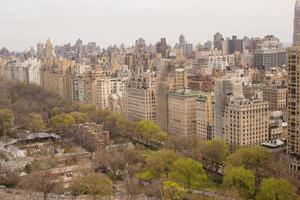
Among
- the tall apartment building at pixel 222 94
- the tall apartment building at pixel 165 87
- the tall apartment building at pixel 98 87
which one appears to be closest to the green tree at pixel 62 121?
the tall apartment building at pixel 98 87

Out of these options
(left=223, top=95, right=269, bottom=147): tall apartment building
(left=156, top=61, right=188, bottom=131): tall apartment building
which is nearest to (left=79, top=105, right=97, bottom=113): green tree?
(left=156, top=61, right=188, bottom=131): tall apartment building

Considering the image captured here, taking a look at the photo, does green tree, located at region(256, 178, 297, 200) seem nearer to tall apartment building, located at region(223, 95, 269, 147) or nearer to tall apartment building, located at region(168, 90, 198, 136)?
tall apartment building, located at region(223, 95, 269, 147)

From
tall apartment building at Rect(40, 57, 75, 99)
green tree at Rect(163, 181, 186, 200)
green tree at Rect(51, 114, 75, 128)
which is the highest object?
tall apartment building at Rect(40, 57, 75, 99)

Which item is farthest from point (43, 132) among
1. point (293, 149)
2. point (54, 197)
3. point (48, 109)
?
point (293, 149)

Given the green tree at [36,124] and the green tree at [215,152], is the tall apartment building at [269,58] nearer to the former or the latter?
the green tree at [36,124]

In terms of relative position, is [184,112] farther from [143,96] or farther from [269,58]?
[269,58]

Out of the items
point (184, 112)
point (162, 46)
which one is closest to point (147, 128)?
point (184, 112)

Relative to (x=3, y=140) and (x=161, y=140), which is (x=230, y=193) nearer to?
(x=161, y=140)
